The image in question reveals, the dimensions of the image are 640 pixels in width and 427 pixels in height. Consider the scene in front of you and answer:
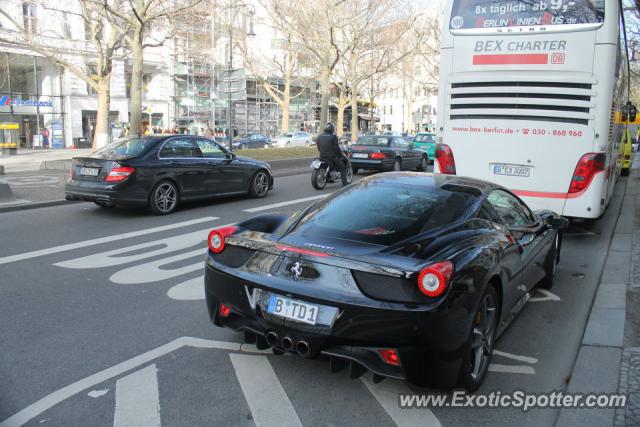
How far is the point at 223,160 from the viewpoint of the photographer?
12.0 metres

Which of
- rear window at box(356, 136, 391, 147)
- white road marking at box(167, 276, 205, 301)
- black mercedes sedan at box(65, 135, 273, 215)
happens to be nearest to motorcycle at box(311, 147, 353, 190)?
black mercedes sedan at box(65, 135, 273, 215)

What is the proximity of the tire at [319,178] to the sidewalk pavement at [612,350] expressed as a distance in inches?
335

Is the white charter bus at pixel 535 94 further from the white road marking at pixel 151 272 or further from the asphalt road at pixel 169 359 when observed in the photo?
the white road marking at pixel 151 272

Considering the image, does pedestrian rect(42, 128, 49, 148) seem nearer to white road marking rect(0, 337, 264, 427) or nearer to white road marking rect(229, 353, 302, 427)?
white road marking rect(0, 337, 264, 427)

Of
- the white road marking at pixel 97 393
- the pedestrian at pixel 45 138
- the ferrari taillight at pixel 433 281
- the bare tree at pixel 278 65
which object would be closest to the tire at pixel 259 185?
the white road marking at pixel 97 393

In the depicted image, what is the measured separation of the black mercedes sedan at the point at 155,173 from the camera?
32.7ft

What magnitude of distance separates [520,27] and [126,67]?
40.2m

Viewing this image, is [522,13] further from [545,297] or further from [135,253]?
[135,253]

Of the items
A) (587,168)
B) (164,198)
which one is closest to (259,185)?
(164,198)

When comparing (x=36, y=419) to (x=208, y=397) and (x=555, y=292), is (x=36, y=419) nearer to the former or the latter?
(x=208, y=397)

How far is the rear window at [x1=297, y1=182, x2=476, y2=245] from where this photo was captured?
3939 millimetres

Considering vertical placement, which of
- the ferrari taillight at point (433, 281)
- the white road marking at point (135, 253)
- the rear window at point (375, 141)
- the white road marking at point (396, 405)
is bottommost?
the white road marking at point (396, 405)

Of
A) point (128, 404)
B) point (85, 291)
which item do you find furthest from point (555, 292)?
point (85, 291)

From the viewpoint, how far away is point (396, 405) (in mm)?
3514
